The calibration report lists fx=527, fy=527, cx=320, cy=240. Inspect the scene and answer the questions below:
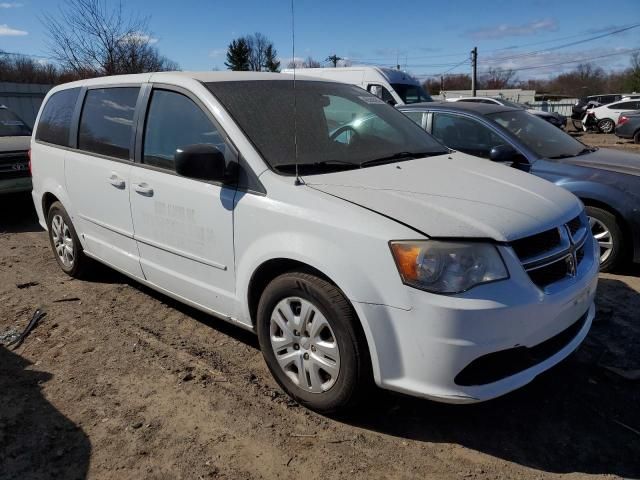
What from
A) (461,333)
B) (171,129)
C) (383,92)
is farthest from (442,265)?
(383,92)

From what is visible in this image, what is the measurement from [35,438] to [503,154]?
4.50 m

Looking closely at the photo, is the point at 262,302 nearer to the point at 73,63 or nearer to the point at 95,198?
the point at 95,198

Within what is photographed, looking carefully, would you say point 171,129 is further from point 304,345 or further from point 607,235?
point 607,235

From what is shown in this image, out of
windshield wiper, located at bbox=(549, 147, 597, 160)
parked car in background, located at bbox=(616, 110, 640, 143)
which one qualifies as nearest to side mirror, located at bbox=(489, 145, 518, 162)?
windshield wiper, located at bbox=(549, 147, 597, 160)

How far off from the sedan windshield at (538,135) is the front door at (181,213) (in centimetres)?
353

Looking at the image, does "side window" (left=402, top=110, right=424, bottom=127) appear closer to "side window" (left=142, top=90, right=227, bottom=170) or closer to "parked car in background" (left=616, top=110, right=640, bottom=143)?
"side window" (left=142, top=90, right=227, bottom=170)

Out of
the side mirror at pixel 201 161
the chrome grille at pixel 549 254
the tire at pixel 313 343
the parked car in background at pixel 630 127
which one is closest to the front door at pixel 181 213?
the side mirror at pixel 201 161

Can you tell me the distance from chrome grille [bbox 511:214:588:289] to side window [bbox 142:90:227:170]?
1762 mm

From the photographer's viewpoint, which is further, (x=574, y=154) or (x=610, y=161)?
(x=574, y=154)

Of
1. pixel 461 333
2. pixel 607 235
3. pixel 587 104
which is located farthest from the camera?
pixel 587 104

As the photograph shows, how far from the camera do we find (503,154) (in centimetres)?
518

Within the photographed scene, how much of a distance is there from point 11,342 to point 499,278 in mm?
3419

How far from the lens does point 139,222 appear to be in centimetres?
369

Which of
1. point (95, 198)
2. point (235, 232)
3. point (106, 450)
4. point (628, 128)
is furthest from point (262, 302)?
point (628, 128)
